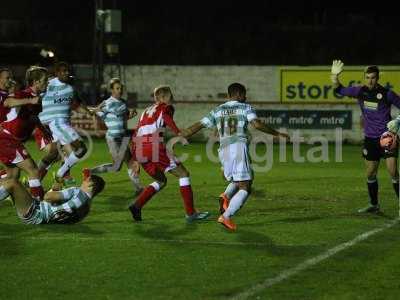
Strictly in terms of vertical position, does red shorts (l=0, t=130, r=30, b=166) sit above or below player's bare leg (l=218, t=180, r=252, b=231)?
above

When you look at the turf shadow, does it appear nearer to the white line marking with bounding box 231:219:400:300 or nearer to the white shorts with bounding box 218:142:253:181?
the white line marking with bounding box 231:219:400:300

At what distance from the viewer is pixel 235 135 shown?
11.5m

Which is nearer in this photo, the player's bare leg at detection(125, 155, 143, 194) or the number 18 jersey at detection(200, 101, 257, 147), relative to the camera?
the number 18 jersey at detection(200, 101, 257, 147)

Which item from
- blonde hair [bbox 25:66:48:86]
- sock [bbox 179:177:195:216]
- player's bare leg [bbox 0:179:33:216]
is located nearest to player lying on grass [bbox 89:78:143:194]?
blonde hair [bbox 25:66:48:86]

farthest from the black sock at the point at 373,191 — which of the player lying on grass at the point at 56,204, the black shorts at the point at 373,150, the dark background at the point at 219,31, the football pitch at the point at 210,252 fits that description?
the dark background at the point at 219,31

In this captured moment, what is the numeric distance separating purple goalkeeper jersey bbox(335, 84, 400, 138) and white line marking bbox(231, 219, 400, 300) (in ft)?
6.14

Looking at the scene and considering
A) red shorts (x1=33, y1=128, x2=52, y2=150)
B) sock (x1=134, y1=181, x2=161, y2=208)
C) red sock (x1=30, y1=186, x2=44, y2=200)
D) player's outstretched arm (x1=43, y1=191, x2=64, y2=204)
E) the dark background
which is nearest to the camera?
player's outstretched arm (x1=43, y1=191, x2=64, y2=204)

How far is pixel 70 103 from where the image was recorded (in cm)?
1535

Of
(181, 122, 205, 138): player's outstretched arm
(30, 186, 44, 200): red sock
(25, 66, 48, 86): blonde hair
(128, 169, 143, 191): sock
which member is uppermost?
(25, 66, 48, 86): blonde hair

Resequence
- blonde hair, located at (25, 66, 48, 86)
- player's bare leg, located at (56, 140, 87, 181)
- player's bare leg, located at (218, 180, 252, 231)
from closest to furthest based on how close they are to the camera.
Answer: player's bare leg, located at (218, 180, 252, 231) → blonde hair, located at (25, 66, 48, 86) → player's bare leg, located at (56, 140, 87, 181)

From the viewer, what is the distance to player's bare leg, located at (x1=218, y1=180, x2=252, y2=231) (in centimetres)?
1126

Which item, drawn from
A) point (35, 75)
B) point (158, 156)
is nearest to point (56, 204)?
point (158, 156)

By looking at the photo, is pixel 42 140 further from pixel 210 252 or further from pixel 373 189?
pixel 210 252

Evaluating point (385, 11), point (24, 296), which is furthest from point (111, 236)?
point (385, 11)
